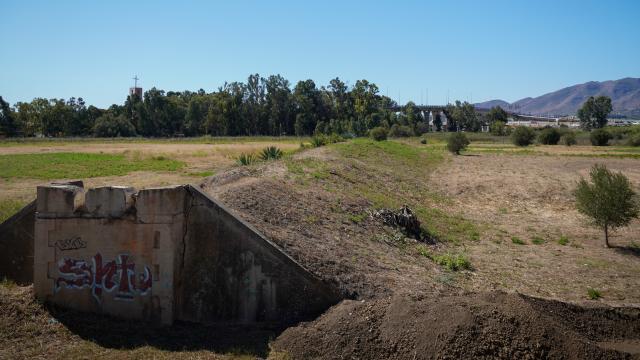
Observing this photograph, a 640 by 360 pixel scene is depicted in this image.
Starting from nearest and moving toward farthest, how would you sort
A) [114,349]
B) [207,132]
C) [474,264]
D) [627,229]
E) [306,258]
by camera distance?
1. [114,349]
2. [306,258]
3. [474,264]
4. [627,229]
5. [207,132]

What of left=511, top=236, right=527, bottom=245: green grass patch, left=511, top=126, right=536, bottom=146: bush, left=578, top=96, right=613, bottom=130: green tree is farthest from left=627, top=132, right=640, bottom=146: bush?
left=578, top=96, right=613, bottom=130: green tree

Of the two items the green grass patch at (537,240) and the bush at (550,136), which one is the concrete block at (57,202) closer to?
the green grass patch at (537,240)

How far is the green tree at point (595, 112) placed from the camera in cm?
14200

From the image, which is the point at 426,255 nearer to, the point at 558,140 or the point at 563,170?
the point at 563,170

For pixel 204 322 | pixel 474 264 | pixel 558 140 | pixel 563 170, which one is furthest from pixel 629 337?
pixel 558 140

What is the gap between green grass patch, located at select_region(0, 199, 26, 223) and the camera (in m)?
19.5

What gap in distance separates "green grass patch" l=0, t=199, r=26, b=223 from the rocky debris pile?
42.3 ft

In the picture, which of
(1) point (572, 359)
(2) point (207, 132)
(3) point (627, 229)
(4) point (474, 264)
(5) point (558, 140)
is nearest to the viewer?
(1) point (572, 359)

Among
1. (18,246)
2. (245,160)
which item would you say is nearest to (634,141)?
(245,160)

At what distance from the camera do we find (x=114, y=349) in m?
9.12

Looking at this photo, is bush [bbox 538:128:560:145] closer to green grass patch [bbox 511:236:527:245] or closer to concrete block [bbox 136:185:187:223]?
green grass patch [bbox 511:236:527:245]

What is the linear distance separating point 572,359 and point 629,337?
270 centimetres

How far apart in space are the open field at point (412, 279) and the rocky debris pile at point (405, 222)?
1.39 feet

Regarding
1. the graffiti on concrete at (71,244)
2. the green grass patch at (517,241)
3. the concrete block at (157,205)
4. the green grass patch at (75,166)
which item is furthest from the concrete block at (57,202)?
the green grass patch at (75,166)
